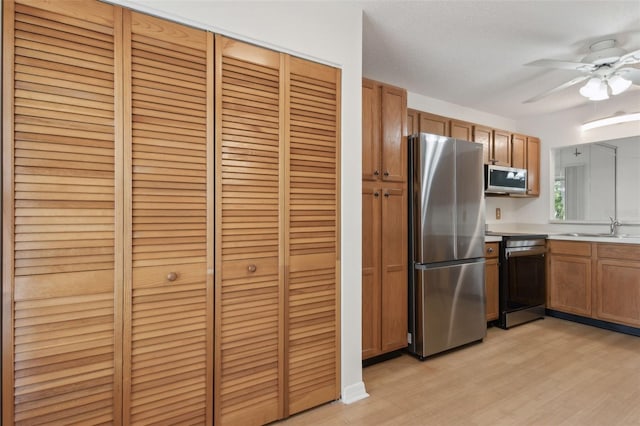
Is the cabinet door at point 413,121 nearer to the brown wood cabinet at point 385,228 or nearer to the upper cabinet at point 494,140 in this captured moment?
the upper cabinet at point 494,140

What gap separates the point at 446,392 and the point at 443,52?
102 inches

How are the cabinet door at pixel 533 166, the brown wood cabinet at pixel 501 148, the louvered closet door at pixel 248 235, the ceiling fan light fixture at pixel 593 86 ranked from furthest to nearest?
the cabinet door at pixel 533 166
the brown wood cabinet at pixel 501 148
the ceiling fan light fixture at pixel 593 86
the louvered closet door at pixel 248 235

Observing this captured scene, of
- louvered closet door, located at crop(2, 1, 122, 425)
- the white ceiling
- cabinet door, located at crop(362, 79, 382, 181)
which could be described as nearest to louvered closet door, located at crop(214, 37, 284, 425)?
louvered closet door, located at crop(2, 1, 122, 425)

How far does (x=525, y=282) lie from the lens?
3574mm

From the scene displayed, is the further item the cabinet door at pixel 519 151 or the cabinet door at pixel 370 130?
the cabinet door at pixel 519 151

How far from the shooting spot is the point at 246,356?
1758 millimetres

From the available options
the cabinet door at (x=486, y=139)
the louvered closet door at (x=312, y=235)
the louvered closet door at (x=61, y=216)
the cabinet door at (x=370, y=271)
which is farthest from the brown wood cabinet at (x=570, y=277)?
the louvered closet door at (x=61, y=216)

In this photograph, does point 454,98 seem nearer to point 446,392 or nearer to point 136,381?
point 446,392

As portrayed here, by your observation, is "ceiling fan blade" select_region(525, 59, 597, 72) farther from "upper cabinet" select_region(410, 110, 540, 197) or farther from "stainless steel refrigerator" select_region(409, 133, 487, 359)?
"upper cabinet" select_region(410, 110, 540, 197)

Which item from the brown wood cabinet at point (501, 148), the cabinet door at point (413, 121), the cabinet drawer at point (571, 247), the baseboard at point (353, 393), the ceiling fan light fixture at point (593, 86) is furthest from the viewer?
the brown wood cabinet at point (501, 148)

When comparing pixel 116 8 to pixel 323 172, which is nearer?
pixel 116 8

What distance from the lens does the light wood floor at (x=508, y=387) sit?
1.93 metres

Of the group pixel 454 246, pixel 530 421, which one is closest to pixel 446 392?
pixel 530 421

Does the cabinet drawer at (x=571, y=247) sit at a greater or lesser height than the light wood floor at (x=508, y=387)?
greater
